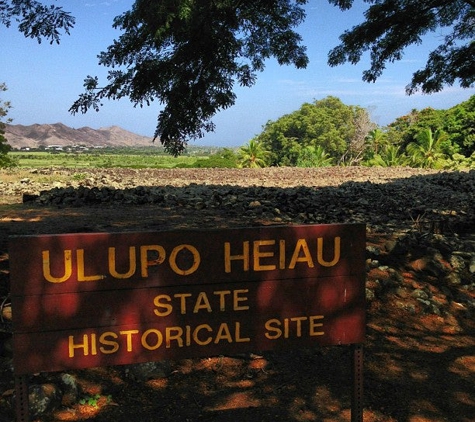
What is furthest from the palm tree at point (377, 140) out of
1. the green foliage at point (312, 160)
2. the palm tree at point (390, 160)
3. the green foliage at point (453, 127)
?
the palm tree at point (390, 160)

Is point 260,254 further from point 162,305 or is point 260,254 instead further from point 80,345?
point 80,345

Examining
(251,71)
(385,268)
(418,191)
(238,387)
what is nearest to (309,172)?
(418,191)

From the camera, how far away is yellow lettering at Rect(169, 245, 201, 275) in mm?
2711

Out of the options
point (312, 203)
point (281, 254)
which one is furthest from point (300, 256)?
point (312, 203)

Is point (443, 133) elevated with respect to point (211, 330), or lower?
elevated

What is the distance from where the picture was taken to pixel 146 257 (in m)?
2.68

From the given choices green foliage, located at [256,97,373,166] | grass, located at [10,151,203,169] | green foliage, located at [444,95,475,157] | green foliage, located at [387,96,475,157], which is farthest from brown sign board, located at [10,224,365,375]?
green foliage, located at [256,97,373,166]

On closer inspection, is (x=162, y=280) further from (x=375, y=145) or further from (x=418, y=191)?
(x=375, y=145)

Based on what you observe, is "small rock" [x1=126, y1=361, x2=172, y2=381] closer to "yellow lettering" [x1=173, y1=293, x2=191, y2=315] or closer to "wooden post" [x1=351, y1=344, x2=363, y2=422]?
"yellow lettering" [x1=173, y1=293, x2=191, y2=315]

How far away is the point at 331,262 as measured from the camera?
292 cm

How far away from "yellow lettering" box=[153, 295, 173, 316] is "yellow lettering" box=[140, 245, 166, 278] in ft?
0.49

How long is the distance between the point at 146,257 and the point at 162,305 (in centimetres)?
28

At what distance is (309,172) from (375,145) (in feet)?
83.1

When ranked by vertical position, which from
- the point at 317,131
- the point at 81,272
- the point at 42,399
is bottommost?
the point at 42,399
